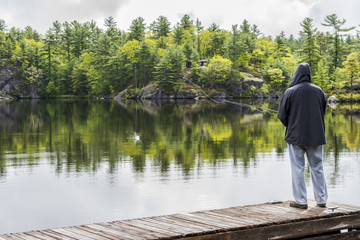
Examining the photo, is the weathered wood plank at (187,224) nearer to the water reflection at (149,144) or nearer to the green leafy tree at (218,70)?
the water reflection at (149,144)

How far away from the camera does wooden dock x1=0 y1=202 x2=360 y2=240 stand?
5922 mm

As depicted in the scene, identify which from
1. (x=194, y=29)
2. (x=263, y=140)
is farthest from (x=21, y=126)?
(x=194, y=29)

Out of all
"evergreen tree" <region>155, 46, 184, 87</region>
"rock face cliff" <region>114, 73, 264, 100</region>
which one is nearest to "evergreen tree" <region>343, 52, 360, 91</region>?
"rock face cliff" <region>114, 73, 264, 100</region>

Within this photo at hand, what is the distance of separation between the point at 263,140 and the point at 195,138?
3468 millimetres

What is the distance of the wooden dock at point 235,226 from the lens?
19.4 feet

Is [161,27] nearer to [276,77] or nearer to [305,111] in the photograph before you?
[276,77]

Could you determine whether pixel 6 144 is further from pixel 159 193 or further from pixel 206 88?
pixel 206 88

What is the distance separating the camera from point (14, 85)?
103 meters

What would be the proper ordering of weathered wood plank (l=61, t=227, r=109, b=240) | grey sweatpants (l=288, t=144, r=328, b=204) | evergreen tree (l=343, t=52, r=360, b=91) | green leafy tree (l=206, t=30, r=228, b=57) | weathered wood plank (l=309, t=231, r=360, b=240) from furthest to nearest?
green leafy tree (l=206, t=30, r=228, b=57)
evergreen tree (l=343, t=52, r=360, b=91)
grey sweatpants (l=288, t=144, r=328, b=204)
weathered wood plank (l=309, t=231, r=360, b=240)
weathered wood plank (l=61, t=227, r=109, b=240)

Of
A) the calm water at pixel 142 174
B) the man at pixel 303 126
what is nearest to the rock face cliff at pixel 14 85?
the calm water at pixel 142 174

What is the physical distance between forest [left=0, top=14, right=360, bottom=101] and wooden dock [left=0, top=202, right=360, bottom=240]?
75.0 m

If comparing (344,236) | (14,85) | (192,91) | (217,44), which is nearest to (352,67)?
(192,91)

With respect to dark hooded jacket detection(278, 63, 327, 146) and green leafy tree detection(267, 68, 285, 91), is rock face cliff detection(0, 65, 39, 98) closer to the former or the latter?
green leafy tree detection(267, 68, 285, 91)

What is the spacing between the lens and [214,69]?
9144 centimetres
